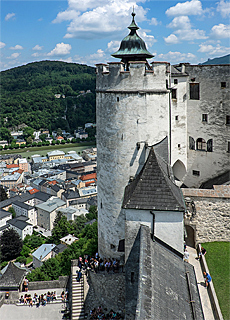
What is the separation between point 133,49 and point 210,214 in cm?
918

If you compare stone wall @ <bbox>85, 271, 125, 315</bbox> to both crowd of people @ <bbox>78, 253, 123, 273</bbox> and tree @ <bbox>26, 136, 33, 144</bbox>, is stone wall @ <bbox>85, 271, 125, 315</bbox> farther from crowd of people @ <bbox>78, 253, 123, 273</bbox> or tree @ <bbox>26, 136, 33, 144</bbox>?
tree @ <bbox>26, 136, 33, 144</bbox>

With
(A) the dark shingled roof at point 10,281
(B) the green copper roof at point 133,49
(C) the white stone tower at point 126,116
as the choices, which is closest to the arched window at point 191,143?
(C) the white stone tower at point 126,116

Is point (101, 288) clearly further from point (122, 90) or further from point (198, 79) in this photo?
point (198, 79)

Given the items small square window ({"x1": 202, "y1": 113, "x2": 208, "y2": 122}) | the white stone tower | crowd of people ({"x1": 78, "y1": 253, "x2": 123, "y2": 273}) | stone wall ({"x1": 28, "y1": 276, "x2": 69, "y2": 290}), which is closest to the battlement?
the white stone tower

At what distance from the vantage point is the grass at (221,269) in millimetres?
12789

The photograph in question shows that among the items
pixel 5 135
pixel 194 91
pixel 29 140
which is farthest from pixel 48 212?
pixel 5 135

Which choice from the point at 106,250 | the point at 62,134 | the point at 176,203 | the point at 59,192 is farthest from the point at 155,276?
the point at 62,134

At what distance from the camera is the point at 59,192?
88875mm

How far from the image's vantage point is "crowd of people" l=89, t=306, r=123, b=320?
47.4 ft

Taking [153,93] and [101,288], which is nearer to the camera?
[153,93]

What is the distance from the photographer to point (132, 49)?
1444 centimetres

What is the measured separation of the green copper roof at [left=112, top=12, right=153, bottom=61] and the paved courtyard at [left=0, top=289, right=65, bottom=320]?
18.2 meters

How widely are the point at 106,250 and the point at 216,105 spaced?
10.2 m

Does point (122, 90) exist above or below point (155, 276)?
above
